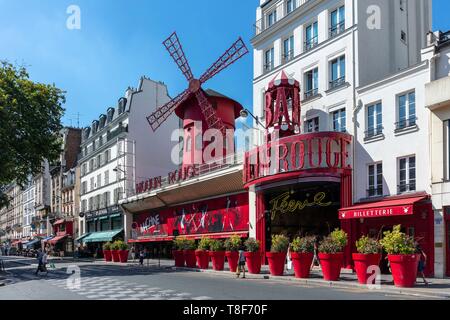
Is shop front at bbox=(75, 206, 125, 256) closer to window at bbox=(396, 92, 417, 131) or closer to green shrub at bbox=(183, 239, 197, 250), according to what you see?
green shrub at bbox=(183, 239, 197, 250)

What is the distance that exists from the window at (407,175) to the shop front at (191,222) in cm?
1139

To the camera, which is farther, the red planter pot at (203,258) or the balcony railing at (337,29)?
the red planter pot at (203,258)

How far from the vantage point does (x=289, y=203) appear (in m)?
26.4

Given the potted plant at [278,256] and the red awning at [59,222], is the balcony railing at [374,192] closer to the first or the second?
the potted plant at [278,256]

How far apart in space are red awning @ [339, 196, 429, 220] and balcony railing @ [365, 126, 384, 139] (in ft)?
9.97

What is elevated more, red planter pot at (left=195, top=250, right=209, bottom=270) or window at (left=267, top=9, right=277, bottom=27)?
window at (left=267, top=9, right=277, bottom=27)

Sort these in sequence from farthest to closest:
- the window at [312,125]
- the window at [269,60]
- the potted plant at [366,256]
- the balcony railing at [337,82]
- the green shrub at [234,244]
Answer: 1. the window at [269,60]
2. the window at [312,125]
3. the balcony railing at [337,82]
4. the green shrub at [234,244]
5. the potted plant at [366,256]

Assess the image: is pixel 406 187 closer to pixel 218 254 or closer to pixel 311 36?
pixel 218 254

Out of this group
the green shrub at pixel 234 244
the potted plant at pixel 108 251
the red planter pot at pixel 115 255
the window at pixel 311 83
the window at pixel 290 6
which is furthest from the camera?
the potted plant at pixel 108 251

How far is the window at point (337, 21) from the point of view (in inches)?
977

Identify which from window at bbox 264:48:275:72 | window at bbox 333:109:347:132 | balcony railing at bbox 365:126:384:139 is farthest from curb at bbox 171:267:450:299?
window at bbox 264:48:275:72

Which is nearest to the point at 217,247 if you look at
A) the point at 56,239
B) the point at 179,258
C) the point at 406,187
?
the point at 179,258

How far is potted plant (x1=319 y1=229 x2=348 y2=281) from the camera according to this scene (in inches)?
712

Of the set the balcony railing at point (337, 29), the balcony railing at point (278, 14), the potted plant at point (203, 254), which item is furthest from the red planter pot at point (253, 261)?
the balcony railing at point (278, 14)
